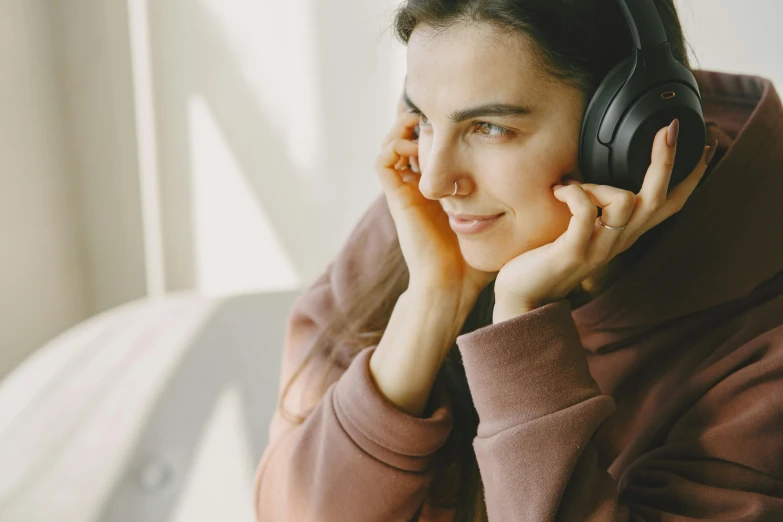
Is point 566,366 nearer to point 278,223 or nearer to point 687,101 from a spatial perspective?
point 687,101

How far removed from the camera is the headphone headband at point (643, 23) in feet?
2.39

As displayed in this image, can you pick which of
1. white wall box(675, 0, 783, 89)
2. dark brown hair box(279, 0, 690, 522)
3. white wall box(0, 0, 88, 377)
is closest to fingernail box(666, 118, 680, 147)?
dark brown hair box(279, 0, 690, 522)

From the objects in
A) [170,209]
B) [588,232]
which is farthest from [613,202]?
[170,209]

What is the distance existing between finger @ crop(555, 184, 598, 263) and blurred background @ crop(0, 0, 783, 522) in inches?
25.4

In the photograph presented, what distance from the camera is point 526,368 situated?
2.62 feet

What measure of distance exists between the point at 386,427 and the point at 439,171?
0.32 metres

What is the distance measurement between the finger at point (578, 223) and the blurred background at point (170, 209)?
65 cm

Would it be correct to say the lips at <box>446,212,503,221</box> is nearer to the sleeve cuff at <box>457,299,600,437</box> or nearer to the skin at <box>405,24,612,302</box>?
the skin at <box>405,24,612,302</box>

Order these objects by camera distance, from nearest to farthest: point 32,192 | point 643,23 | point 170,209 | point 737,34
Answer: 1. point 643,23
2. point 737,34
3. point 32,192
4. point 170,209

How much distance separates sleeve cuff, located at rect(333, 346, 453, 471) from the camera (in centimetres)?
90

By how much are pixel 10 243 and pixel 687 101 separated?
165cm

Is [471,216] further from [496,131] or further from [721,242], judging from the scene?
[721,242]

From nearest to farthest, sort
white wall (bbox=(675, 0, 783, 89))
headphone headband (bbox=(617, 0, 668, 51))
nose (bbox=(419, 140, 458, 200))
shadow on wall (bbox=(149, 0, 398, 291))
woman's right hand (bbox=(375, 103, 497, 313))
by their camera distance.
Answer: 1. headphone headband (bbox=(617, 0, 668, 51))
2. nose (bbox=(419, 140, 458, 200))
3. woman's right hand (bbox=(375, 103, 497, 313))
4. white wall (bbox=(675, 0, 783, 89))
5. shadow on wall (bbox=(149, 0, 398, 291))

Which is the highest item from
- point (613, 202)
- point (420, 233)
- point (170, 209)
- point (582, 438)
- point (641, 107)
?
point (641, 107)
